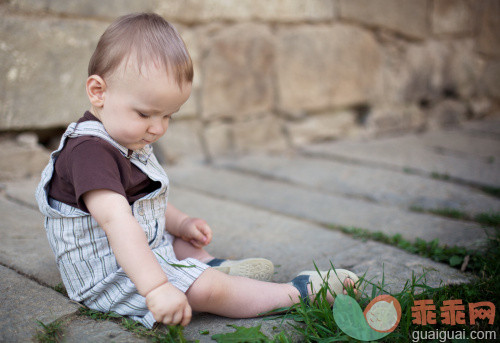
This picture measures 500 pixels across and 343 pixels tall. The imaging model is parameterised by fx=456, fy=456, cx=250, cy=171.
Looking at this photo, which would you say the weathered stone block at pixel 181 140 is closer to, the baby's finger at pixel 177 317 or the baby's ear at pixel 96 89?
the baby's ear at pixel 96 89

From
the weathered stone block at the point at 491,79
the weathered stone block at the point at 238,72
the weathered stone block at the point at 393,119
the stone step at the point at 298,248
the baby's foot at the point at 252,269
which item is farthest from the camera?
the weathered stone block at the point at 491,79

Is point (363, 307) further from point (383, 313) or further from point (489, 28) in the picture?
point (489, 28)

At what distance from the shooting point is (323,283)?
131 centimetres

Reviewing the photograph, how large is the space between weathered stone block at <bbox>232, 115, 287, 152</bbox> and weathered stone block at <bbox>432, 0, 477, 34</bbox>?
1.81 m

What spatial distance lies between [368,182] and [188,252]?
138 cm

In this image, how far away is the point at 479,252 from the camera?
1622 millimetres

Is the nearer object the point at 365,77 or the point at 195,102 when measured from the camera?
the point at 195,102

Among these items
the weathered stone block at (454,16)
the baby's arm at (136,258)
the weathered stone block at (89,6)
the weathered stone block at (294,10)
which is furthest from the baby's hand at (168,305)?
the weathered stone block at (454,16)

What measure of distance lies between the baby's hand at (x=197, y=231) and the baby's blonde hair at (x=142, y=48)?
19.7 inches

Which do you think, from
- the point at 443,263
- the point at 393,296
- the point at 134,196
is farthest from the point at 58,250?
the point at 443,263

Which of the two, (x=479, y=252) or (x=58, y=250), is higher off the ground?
(x=58, y=250)

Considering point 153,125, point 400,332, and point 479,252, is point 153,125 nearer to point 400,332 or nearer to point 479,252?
point 400,332

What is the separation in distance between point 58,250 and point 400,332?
0.96m

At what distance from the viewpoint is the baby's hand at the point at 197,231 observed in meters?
1.52
